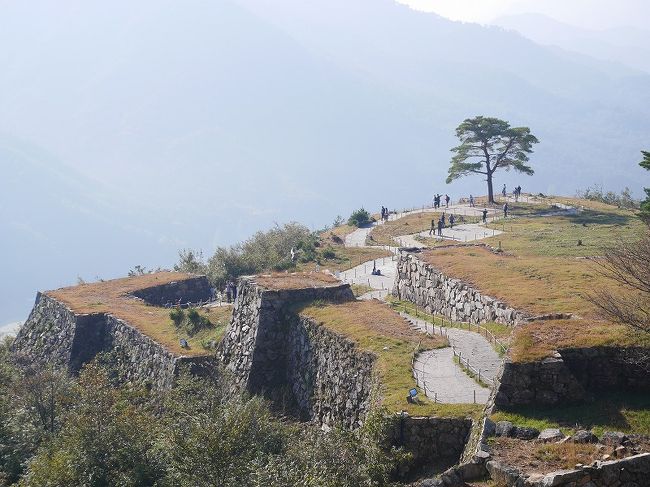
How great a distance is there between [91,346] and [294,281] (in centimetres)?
1593

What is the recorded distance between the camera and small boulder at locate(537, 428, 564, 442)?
17.1 m

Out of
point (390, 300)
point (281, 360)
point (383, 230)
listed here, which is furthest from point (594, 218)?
point (281, 360)

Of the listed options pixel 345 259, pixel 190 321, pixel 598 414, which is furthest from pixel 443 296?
pixel 345 259

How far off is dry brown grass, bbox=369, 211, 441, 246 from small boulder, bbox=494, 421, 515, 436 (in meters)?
46.3

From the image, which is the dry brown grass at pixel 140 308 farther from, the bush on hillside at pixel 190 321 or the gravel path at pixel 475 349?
the gravel path at pixel 475 349

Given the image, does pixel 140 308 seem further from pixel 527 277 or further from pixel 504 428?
pixel 504 428

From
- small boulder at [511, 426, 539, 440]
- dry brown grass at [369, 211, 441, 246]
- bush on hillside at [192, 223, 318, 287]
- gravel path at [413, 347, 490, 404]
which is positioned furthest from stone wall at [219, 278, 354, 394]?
dry brown grass at [369, 211, 441, 246]

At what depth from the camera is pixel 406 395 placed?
22.4 m

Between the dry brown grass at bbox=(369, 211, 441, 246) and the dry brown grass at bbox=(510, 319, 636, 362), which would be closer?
the dry brown grass at bbox=(510, 319, 636, 362)

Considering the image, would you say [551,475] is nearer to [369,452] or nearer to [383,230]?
[369,452]

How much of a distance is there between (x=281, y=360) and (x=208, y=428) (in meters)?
11.7

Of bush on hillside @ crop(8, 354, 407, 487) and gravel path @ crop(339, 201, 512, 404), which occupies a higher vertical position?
gravel path @ crop(339, 201, 512, 404)

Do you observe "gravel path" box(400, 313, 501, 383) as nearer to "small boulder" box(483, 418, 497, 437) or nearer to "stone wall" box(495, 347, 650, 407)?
"stone wall" box(495, 347, 650, 407)

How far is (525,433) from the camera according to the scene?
17453 mm
